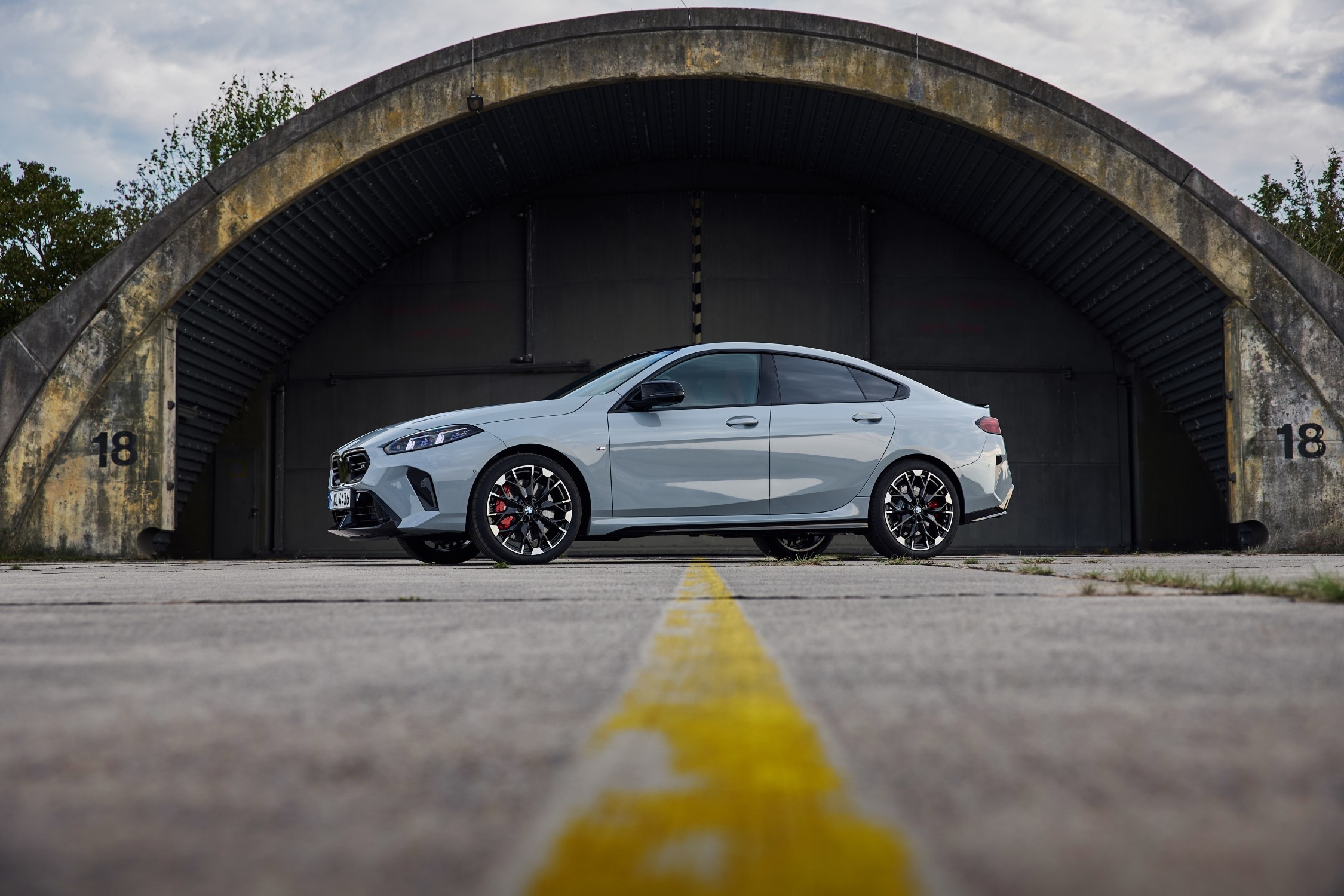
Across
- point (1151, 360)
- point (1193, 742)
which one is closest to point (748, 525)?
point (1193, 742)

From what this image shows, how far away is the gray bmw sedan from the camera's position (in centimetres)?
832

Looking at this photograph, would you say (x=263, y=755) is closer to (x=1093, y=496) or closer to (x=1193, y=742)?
(x=1193, y=742)

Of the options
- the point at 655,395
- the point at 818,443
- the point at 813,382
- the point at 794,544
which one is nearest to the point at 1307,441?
the point at 794,544

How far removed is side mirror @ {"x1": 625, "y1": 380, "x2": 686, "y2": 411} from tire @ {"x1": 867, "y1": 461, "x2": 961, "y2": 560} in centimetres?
177

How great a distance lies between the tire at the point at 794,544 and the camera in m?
10.9

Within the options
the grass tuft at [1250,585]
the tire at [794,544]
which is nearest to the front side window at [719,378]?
the tire at [794,544]

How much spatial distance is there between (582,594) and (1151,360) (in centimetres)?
1390

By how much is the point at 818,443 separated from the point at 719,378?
35.9 inches

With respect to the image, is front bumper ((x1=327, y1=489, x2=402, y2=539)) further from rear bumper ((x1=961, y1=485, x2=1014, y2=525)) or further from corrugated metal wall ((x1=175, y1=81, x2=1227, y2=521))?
corrugated metal wall ((x1=175, y1=81, x2=1227, y2=521))

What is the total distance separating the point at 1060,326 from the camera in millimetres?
17781

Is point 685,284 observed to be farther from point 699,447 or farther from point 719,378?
point 699,447

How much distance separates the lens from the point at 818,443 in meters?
9.04

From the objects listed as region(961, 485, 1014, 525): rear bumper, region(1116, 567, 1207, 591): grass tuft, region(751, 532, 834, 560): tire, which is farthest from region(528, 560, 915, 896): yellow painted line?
region(751, 532, 834, 560): tire

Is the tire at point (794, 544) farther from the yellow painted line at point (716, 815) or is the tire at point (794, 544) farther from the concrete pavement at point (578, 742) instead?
the yellow painted line at point (716, 815)
